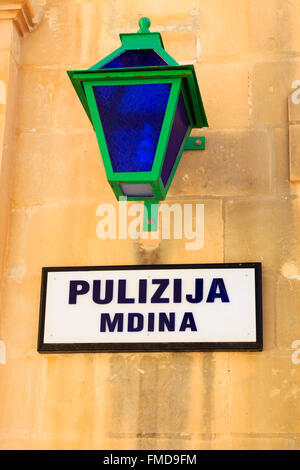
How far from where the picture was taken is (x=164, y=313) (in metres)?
4.78

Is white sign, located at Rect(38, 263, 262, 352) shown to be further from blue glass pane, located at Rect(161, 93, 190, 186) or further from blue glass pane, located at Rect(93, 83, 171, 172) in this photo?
blue glass pane, located at Rect(93, 83, 171, 172)

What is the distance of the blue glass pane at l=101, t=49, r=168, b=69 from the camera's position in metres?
4.66

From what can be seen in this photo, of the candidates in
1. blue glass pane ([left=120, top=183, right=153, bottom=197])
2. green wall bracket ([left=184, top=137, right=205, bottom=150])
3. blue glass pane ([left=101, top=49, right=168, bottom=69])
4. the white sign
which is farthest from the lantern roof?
the white sign

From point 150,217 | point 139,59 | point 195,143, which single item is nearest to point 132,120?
point 139,59

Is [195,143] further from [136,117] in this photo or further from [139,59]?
[136,117]

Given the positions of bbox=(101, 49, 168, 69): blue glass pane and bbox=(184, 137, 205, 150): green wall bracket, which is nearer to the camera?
bbox=(101, 49, 168, 69): blue glass pane

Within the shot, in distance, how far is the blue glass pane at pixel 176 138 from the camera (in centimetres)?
455

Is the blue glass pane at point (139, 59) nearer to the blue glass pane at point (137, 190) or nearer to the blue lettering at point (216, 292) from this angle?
the blue glass pane at point (137, 190)

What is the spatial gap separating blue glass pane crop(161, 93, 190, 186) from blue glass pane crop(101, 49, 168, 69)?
0.25 metres

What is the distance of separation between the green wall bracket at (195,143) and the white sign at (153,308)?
2.17 feet

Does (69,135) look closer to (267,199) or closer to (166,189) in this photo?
(166,189)

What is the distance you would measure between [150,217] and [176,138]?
419 millimetres

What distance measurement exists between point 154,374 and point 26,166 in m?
1.35

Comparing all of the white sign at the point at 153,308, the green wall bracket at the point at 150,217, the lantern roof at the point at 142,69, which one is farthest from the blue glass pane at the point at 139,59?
the white sign at the point at 153,308
